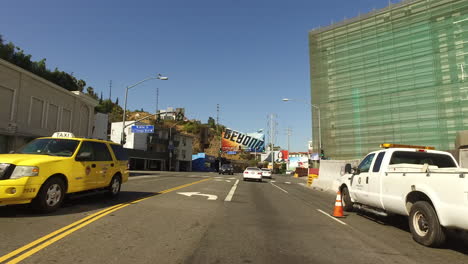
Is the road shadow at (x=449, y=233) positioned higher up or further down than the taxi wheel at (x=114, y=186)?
further down

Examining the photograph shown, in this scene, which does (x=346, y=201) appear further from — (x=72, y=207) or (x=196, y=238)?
(x=72, y=207)

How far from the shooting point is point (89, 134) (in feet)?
111

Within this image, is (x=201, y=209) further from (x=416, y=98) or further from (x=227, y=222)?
(x=416, y=98)

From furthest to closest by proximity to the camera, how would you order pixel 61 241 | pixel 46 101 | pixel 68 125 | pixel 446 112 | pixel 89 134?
pixel 446 112, pixel 89 134, pixel 68 125, pixel 46 101, pixel 61 241

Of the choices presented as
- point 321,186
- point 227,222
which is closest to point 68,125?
point 321,186

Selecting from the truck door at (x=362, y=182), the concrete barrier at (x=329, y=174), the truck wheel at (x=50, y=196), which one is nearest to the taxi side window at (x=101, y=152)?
the truck wheel at (x=50, y=196)

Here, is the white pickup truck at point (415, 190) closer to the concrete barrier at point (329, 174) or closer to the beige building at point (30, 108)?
the concrete barrier at point (329, 174)

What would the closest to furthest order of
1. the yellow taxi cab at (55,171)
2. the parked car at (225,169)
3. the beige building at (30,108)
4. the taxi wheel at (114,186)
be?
the yellow taxi cab at (55,171), the taxi wheel at (114,186), the beige building at (30,108), the parked car at (225,169)

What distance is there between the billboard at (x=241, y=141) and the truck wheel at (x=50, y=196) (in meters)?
96.4

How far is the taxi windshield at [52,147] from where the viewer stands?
8.31m

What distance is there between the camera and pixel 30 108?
84.0 ft

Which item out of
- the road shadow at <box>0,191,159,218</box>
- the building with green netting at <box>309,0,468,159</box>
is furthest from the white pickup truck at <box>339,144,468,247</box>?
the building with green netting at <box>309,0,468,159</box>

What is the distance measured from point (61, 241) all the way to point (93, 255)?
1.03 metres

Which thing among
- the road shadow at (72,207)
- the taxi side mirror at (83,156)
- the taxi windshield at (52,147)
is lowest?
the road shadow at (72,207)
